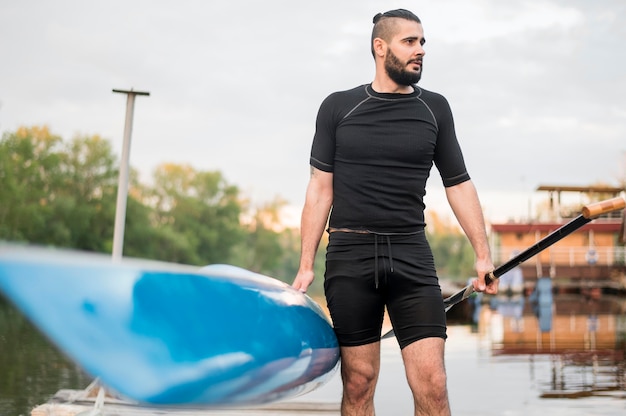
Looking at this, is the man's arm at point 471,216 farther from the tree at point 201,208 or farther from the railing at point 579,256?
the tree at point 201,208

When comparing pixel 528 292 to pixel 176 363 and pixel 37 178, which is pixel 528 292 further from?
pixel 176 363

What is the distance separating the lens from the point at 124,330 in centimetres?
329

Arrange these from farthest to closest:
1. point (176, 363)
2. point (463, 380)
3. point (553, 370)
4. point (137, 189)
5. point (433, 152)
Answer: point (137, 189) < point (553, 370) < point (463, 380) < point (433, 152) < point (176, 363)

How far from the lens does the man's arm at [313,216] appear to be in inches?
157

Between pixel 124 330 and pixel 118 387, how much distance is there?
0.24m

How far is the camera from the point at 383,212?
153 inches

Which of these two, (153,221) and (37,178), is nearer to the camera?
(37,178)

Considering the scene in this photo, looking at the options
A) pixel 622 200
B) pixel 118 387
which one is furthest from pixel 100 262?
pixel 622 200

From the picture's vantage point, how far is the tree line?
50.5 m

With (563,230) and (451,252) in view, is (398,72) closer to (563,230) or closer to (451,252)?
(563,230)

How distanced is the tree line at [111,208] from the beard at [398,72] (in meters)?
46.0

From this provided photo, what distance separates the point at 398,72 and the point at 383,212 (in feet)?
2.11

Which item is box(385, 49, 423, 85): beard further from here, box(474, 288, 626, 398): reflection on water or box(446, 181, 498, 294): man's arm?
box(474, 288, 626, 398): reflection on water

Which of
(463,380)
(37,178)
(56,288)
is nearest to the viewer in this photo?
(56,288)
